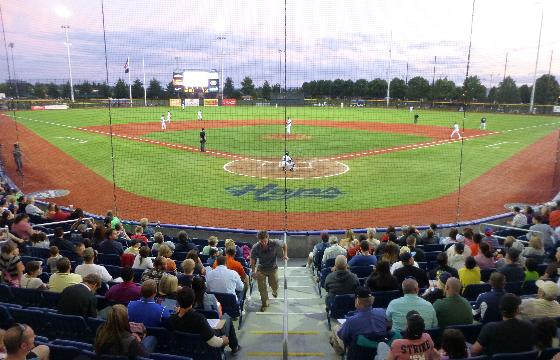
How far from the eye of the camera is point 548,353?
13.5 feet

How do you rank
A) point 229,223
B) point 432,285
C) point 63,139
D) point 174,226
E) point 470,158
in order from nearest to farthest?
point 432,285 < point 174,226 < point 229,223 < point 470,158 < point 63,139

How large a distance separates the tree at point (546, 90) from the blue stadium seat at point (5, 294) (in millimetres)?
75309

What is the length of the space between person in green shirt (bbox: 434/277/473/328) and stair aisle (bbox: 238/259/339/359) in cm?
161

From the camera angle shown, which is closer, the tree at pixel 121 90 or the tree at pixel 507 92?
the tree at pixel 121 90

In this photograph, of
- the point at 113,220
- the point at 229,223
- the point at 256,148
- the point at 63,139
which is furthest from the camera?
the point at 63,139

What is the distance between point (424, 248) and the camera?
8.98 meters

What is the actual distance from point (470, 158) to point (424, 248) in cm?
1908

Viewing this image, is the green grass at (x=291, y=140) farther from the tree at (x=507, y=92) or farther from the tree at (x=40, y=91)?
the tree at (x=507, y=92)

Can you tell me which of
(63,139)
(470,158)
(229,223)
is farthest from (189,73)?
(229,223)

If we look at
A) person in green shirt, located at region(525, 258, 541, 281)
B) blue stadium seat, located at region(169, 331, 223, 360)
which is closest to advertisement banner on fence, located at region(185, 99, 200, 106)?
person in green shirt, located at region(525, 258, 541, 281)

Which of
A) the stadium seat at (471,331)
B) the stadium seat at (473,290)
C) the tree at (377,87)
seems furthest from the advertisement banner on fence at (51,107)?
the stadium seat at (471,331)

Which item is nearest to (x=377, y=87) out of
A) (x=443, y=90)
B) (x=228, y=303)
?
(x=443, y=90)

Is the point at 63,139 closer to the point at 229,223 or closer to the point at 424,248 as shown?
the point at 229,223

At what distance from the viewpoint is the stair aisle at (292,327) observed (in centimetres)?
592
